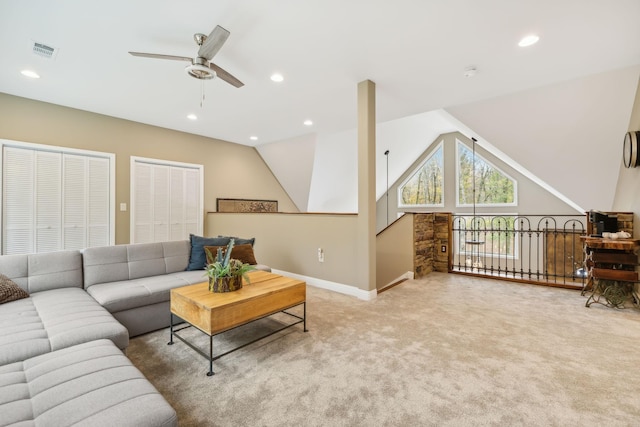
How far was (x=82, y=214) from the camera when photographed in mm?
4613

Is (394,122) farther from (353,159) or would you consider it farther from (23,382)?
(23,382)

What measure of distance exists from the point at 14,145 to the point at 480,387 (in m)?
6.19

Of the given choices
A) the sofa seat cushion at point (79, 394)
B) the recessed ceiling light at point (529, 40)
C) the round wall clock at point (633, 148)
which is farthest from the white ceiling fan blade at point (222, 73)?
the round wall clock at point (633, 148)

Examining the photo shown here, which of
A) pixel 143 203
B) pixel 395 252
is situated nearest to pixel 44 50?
pixel 143 203

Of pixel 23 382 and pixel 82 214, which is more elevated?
pixel 82 214

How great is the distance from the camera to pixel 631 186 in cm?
378

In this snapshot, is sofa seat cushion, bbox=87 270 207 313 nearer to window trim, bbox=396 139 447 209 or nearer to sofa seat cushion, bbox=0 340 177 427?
sofa seat cushion, bbox=0 340 177 427

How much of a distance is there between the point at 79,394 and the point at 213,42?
243 cm

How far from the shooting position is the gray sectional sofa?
3.61 ft

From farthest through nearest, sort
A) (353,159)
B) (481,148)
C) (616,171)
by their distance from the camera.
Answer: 1. (481,148)
2. (353,159)
3. (616,171)

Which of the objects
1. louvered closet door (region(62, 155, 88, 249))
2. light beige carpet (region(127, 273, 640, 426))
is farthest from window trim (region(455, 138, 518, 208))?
louvered closet door (region(62, 155, 88, 249))

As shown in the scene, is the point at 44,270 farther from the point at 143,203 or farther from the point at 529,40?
the point at 529,40

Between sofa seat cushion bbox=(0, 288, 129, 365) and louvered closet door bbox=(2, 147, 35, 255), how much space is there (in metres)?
2.57

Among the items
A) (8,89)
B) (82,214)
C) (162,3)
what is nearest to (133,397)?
(162,3)
